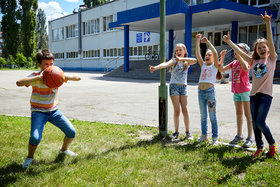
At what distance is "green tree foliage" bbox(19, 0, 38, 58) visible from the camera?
45500 millimetres

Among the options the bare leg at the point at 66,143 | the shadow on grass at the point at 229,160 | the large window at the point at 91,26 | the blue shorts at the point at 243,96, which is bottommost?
the shadow on grass at the point at 229,160

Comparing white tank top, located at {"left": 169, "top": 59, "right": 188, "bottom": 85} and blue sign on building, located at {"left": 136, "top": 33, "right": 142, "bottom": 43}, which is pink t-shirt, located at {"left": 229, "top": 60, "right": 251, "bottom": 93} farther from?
blue sign on building, located at {"left": 136, "top": 33, "right": 142, "bottom": 43}

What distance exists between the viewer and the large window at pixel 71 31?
1783 inches

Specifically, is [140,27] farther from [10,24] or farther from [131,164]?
[10,24]

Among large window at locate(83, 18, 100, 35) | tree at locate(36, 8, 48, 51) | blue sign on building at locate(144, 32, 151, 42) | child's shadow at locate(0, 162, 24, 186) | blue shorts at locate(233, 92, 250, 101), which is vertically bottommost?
child's shadow at locate(0, 162, 24, 186)

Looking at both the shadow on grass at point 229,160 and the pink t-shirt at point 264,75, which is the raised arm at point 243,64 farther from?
the shadow on grass at point 229,160

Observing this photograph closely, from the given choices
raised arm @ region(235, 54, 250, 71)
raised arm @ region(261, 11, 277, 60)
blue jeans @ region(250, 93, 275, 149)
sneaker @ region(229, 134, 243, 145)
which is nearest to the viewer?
raised arm @ region(261, 11, 277, 60)

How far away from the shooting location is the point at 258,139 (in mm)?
3869

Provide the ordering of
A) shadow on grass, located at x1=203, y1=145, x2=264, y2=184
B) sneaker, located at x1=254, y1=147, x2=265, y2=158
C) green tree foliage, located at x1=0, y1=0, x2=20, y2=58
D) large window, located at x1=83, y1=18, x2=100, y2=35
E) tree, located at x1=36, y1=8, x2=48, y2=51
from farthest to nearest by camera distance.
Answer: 1. tree, located at x1=36, y1=8, x2=48, y2=51
2. green tree foliage, located at x1=0, y1=0, x2=20, y2=58
3. large window, located at x1=83, y1=18, x2=100, y2=35
4. sneaker, located at x1=254, y1=147, x2=265, y2=158
5. shadow on grass, located at x1=203, y1=145, x2=264, y2=184

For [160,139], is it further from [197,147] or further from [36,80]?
[36,80]

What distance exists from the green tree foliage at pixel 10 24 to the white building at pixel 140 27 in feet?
22.8

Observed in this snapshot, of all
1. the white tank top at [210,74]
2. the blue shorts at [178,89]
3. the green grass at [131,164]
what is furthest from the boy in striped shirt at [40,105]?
the white tank top at [210,74]

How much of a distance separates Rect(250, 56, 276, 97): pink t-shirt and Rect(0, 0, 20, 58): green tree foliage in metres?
50.3

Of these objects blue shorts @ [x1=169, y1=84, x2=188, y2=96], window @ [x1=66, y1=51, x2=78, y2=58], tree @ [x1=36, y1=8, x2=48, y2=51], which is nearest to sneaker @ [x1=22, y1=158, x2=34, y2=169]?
blue shorts @ [x1=169, y1=84, x2=188, y2=96]
